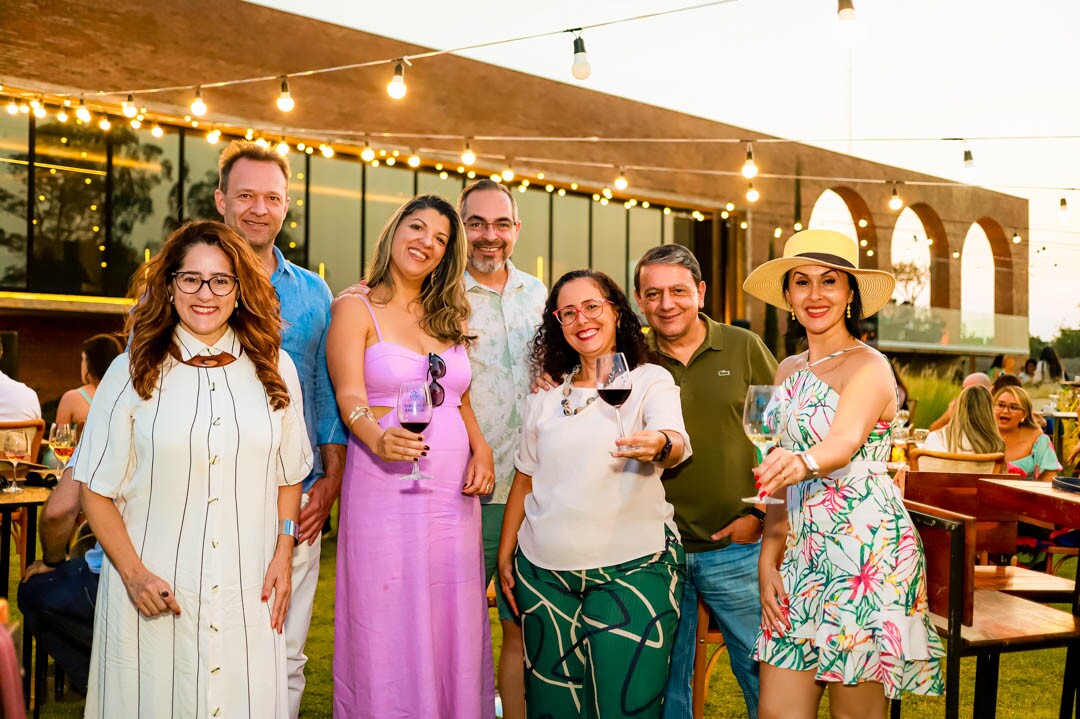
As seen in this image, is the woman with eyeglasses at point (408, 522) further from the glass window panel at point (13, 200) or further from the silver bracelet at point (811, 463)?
the glass window panel at point (13, 200)

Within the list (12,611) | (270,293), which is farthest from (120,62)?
(270,293)

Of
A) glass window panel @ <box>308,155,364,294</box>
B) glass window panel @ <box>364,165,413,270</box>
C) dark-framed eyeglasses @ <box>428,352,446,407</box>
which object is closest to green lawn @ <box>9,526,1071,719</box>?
dark-framed eyeglasses @ <box>428,352,446,407</box>

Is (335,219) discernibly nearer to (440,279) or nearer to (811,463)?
(440,279)

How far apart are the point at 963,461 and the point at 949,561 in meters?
3.40

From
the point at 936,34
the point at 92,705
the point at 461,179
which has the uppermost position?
the point at 936,34

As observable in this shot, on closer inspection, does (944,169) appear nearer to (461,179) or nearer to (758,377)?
(461,179)

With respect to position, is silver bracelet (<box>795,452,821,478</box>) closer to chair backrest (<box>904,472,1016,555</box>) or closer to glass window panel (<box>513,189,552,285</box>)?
chair backrest (<box>904,472,1016,555</box>)

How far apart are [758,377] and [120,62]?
11.1 m

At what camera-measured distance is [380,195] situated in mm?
14438

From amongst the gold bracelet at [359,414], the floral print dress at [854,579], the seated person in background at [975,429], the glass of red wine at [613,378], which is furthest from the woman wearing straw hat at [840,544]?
the seated person in background at [975,429]

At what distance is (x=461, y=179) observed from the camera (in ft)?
50.5

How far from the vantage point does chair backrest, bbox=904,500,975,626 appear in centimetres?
249

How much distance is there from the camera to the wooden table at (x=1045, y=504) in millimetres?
2662

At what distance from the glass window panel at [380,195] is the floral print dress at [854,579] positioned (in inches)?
488
